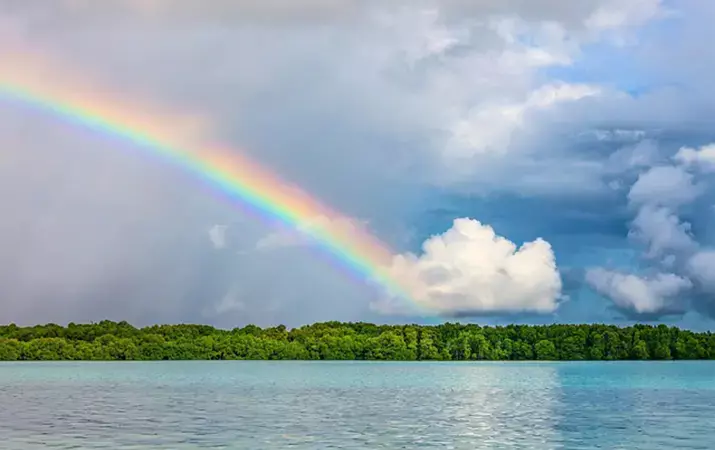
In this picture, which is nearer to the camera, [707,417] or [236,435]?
[236,435]

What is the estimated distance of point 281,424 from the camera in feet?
156

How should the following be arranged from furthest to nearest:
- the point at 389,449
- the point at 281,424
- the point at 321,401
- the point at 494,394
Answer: the point at 494,394 < the point at 321,401 < the point at 281,424 < the point at 389,449

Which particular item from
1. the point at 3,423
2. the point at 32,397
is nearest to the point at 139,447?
the point at 3,423

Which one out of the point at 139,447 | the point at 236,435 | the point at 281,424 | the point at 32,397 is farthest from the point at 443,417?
the point at 32,397

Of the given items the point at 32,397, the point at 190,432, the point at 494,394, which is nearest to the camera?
the point at 190,432

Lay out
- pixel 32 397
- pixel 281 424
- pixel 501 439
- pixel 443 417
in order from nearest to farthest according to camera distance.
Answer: pixel 501 439 < pixel 281 424 < pixel 443 417 < pixel 32 397

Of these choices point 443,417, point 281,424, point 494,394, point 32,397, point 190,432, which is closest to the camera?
point 190,432

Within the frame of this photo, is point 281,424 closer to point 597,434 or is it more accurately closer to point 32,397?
point 597,434

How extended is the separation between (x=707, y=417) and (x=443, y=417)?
1554 cm

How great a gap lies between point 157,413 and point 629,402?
114 ft

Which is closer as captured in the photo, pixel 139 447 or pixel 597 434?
pixel 139 447

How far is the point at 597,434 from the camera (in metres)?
43.9

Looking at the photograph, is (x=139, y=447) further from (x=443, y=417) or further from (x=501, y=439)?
(x=443, y=417)

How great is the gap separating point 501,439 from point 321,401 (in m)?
27.3
